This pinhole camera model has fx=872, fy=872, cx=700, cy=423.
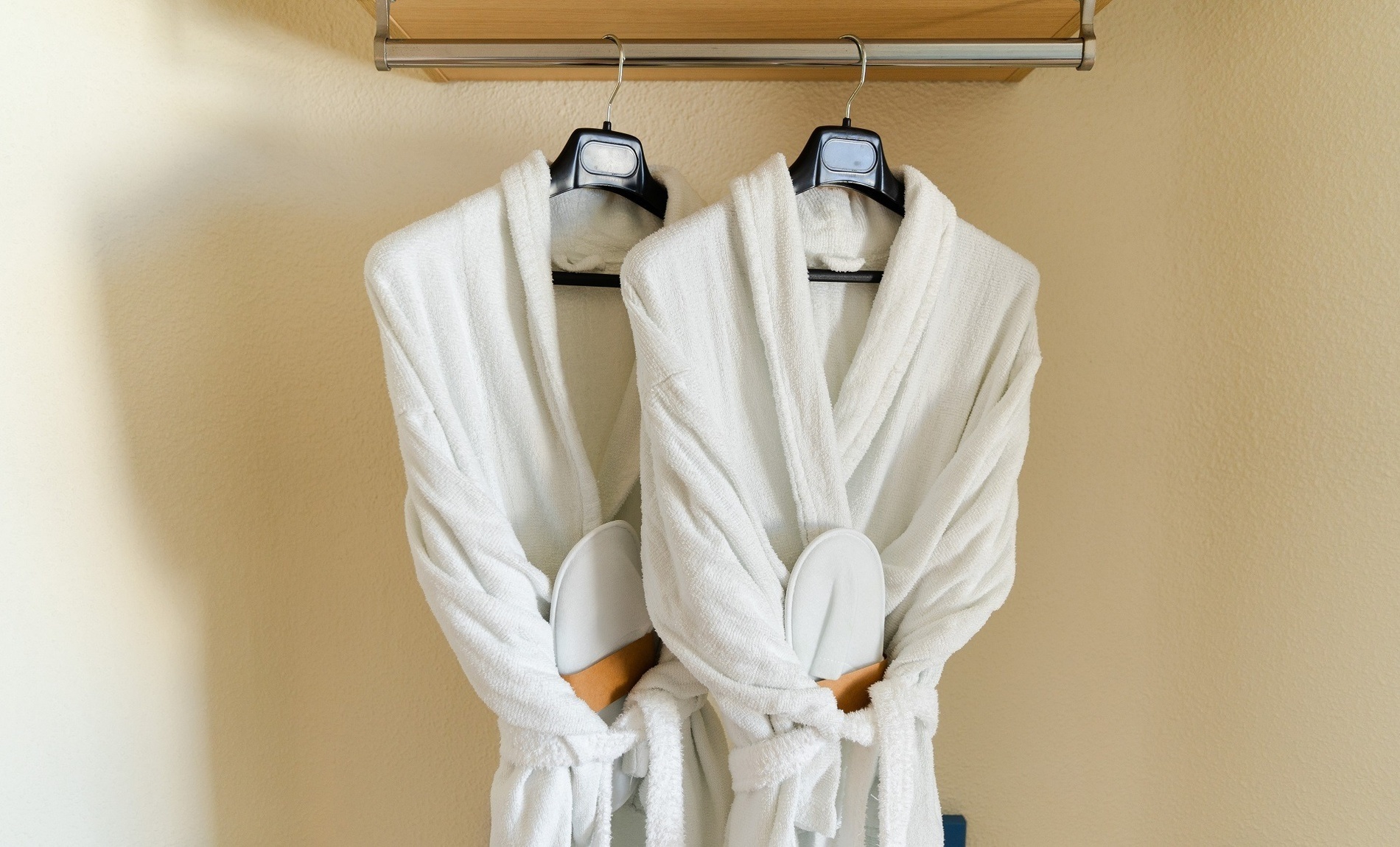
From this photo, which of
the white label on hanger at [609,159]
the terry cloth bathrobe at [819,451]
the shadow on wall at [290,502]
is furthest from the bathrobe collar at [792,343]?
the shadow on wall at [290,502]

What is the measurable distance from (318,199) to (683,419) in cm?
57

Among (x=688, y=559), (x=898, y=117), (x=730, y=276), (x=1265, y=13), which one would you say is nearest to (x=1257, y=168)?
(x=1265, y=13)

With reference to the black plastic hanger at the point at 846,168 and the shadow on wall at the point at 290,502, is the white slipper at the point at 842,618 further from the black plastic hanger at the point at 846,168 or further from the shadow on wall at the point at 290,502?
the shadow on wall at the point at 290,502

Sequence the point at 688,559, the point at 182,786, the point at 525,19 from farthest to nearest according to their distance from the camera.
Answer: the point at 182,786 < the point at 525,19 < the point at 688,559

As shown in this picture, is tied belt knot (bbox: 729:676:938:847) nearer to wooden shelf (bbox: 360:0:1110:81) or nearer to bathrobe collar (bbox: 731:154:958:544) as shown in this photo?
bathrobe collar (bbox: 731:154:958:544)

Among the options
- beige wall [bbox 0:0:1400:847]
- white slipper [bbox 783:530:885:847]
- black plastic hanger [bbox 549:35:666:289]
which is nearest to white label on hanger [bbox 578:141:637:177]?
black plastic hanger [bbox 549:35:666:289]

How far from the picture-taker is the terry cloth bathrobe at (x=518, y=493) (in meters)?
0.66

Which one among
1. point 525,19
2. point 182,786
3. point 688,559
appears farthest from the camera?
point 182,786

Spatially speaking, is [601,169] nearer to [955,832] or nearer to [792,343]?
[792,343]

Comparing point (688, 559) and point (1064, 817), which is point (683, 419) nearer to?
point (688, 559)

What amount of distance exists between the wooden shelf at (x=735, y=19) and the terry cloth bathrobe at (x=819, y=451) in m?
0.18

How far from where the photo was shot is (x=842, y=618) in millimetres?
701

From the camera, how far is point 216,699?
95 cm

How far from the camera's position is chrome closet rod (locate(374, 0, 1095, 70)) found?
78cm
